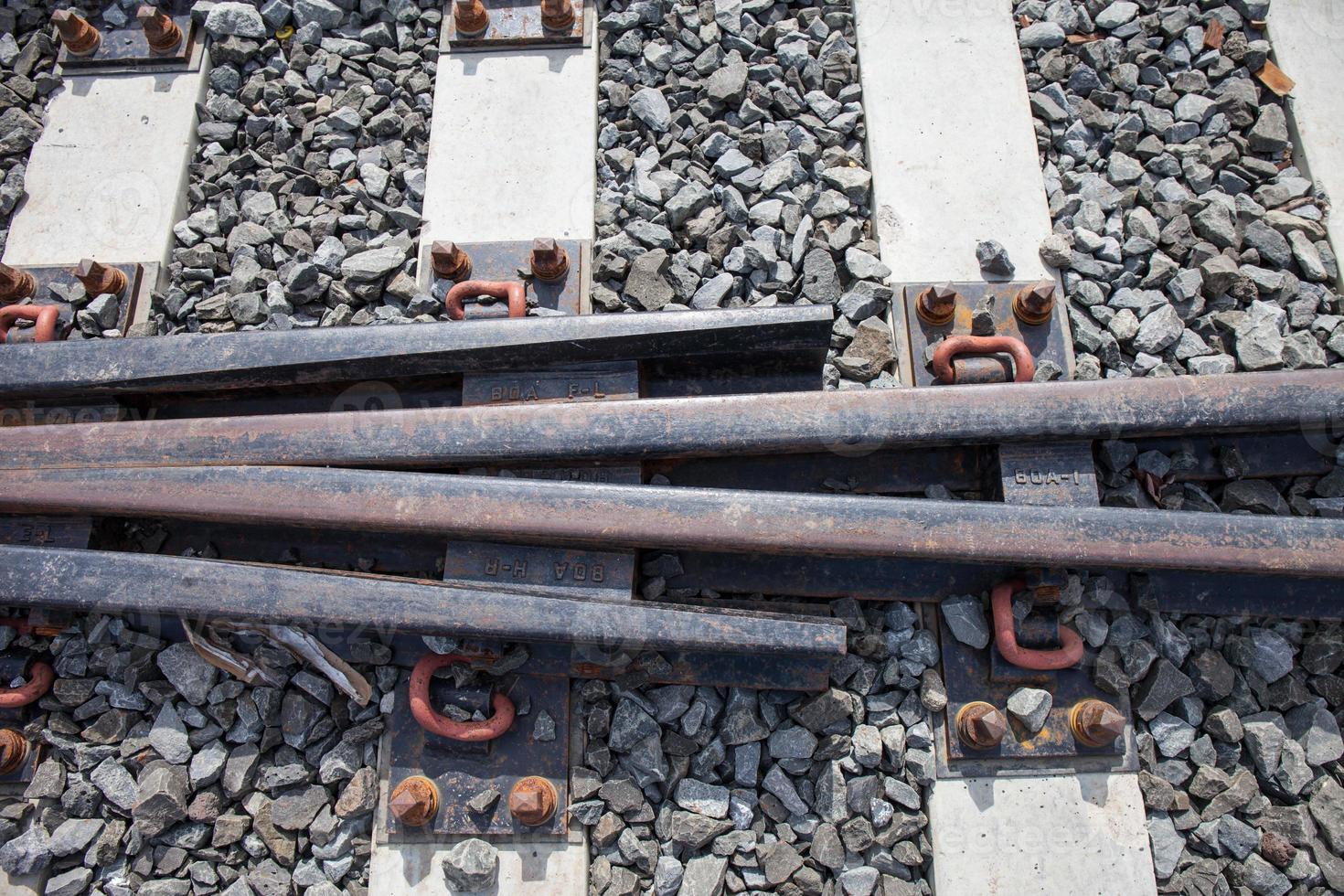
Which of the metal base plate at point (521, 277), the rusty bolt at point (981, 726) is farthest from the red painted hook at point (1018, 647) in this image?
the metal base plate at point (521, 277)

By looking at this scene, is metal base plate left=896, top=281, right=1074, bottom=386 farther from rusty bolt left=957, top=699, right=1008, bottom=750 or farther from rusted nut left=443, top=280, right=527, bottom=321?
rusted nut left=443, top=280, right=527, bottom=321

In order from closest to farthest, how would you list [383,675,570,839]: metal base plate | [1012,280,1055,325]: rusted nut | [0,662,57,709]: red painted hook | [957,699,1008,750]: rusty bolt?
[957,699,1008,750]: rusty bolt < [383,675,570,839]: metal base plate < [0,662,57,709]: red painted hook < [1012,280,1055,325]: rusted nut

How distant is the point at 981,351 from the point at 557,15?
2067mm

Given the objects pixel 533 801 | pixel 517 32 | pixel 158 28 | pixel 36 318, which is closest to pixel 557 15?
pixel 517 32

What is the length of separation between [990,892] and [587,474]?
5.40ft

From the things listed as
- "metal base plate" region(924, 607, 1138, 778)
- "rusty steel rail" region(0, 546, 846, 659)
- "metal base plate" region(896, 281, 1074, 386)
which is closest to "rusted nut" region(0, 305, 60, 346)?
"rusty steel rail" region(0, 546, 846, 659)

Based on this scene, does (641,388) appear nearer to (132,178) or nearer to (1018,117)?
(1018,117)

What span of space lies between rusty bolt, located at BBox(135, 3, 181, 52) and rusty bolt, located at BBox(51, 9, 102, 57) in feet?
0.63

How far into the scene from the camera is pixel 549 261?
2949 millimetres

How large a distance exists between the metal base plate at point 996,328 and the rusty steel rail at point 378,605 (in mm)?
1023

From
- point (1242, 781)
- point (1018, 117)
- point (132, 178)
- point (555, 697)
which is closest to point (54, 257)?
point (132, 178)

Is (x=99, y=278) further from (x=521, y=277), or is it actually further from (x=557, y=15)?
(x=557, y=15)

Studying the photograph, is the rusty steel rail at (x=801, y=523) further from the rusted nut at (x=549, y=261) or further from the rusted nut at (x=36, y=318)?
the rusted nut at (x=36, y=318)

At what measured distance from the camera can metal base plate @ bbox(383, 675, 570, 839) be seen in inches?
101
